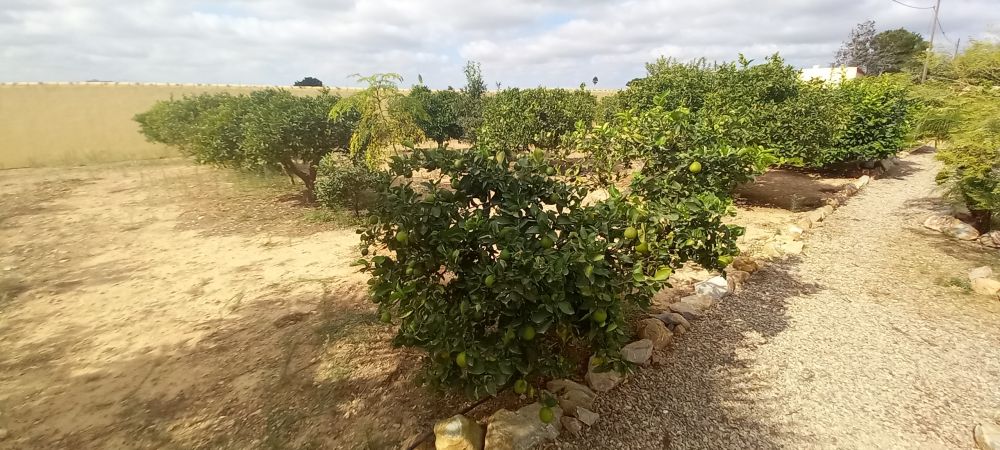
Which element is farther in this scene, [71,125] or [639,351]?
[71,125]

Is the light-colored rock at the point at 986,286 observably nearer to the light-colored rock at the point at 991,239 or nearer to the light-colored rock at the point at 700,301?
the light-colored rock at the point at 991,239

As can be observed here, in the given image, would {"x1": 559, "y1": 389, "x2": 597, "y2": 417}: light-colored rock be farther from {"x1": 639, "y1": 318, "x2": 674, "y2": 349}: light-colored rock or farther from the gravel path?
{"x1": 639, "y1": 318, "x2": 674, "y2": 349}: light-colored rock

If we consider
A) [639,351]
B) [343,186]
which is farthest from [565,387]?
[343,186]

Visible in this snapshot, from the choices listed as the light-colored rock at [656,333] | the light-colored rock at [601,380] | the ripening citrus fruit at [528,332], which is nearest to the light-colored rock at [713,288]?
the light-colored rock at [656,333]

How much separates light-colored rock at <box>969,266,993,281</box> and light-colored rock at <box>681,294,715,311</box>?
11.9 feet

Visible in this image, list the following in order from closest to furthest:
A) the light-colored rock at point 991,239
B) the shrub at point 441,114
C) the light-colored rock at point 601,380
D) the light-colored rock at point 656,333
→ the light-colored rock at point 601,380, the light-colored rock at point 656,333, the light-colored rock at point 991,239, the shrub at point 441,114

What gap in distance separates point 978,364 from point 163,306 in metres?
9.17

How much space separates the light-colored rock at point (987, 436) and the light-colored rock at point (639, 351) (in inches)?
88.5

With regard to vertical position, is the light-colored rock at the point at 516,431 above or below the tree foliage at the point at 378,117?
below

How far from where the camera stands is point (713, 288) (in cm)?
522

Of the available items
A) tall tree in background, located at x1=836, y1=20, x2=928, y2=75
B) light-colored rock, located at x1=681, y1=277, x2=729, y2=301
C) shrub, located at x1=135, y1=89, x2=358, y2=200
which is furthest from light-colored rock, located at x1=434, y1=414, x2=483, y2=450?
tall tree in background, located at x1=836, y1=20, x2=928, y2=75

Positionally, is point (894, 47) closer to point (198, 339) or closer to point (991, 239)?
point (991, 239)

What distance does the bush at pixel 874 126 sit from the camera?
36.4 ft

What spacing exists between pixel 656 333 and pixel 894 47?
5612 cm
